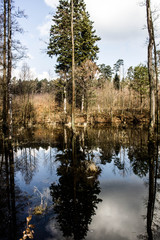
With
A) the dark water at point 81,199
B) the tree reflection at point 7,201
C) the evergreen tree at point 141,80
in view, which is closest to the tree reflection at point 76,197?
the dark water at point 81,199

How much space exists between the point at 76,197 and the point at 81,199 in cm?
17

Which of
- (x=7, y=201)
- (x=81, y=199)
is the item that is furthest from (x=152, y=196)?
(x=7, y=201)

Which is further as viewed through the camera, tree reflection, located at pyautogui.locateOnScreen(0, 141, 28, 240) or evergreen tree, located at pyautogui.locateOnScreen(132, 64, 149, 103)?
evergreen tree, located at pyautogui.locateOnScreen(132, 64, 149, 103)

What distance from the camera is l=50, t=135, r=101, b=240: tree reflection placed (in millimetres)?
3168

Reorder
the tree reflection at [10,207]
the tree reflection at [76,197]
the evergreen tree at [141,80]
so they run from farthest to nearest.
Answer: the evergreen tree at [141,80] < the tree reflection at [76,197] < the tree reflection at [10,207]

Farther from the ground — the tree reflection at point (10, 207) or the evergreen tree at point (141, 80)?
the evergreen tree at point (141, 80)

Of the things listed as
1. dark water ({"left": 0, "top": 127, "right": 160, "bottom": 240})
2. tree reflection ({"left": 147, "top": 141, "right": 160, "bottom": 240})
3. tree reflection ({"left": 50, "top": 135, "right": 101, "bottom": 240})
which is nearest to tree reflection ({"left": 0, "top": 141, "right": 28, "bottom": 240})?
dark water ({"left": 0, "top": 127, "right": 160, "bottom": 240})

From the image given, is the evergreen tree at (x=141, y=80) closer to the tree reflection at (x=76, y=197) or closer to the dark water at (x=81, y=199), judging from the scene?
the dark water at (x=81, y=199)

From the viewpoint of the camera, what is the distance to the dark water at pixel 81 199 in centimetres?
306

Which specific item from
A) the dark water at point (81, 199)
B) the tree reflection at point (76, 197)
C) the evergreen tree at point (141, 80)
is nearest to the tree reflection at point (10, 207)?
the dark water at point (81, 199)

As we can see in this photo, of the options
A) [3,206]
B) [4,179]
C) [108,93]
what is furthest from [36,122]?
[3,206]

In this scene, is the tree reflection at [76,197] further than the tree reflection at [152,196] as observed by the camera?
Yes

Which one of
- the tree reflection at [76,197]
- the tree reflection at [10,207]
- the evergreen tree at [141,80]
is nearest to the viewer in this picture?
the tree reflection at [10,207]

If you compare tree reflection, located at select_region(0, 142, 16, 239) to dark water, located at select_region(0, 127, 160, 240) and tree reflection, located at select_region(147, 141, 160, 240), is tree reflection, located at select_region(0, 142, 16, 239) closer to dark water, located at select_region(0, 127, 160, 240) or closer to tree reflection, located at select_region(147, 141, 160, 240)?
dark water, located at select_region(0, 127, 160, 240)
